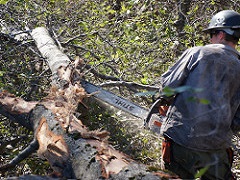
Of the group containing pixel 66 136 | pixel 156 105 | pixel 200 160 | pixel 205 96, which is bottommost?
pixel 200 160

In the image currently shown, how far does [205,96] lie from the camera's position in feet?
10.2

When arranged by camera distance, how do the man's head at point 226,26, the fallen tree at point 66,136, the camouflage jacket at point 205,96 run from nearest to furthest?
the fallen tree at point 66,136
the camouflage jacket at point 205,96
the man's head at point 226,26

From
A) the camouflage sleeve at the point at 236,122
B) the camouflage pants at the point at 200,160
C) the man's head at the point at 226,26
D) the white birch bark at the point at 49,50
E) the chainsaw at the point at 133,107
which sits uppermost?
the man's head at the point at 226,26

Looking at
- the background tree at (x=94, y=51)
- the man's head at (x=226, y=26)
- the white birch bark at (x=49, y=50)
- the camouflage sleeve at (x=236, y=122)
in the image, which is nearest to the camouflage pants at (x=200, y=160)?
the camouflage sleeve at (x=236, y=122)

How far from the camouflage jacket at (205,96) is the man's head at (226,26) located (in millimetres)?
96

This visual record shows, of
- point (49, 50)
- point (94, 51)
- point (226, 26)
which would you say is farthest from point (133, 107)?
point (94, 51)

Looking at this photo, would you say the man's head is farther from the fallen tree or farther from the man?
the fallen tree

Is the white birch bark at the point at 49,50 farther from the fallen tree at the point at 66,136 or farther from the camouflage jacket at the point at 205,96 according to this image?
the camouflage jacket at the point at 205,96

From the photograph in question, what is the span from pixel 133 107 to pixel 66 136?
38.2 inches

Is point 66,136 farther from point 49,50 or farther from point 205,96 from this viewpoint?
point 49,50

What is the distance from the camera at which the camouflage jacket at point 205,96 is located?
3100mm

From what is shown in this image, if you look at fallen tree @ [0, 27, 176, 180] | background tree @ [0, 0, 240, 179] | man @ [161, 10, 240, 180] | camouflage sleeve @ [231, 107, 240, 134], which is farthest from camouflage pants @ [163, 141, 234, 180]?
background tree @ [0, 0, 240, 179]

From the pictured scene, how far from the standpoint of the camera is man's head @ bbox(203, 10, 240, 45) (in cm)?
323

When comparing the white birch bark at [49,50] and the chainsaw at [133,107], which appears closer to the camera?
the chainsaw at [133,107]
